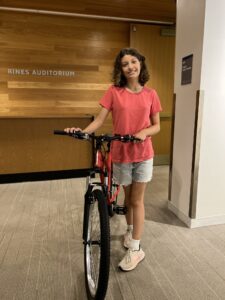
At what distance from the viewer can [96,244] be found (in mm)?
1568

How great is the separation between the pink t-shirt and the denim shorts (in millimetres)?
42

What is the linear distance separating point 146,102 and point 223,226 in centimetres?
155

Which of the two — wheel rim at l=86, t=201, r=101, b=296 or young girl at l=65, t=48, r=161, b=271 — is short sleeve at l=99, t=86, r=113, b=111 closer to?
young girl at l=65, t=48, r=161, b=271

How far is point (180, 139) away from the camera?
252 cm

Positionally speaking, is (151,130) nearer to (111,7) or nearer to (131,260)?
(131,260)

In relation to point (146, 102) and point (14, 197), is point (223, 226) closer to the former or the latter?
point (146, 102)

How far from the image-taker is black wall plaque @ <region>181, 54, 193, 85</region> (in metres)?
2.30

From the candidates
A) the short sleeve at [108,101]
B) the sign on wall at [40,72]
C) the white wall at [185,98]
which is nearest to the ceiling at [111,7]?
the sign on wall at [40,72]

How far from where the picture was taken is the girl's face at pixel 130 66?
64.1 inches

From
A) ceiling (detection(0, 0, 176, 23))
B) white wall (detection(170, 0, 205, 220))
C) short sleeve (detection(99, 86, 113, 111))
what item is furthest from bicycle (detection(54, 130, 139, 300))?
ceiling (detection(0, 0, 176, 23))

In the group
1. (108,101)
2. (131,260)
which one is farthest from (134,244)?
(108,101)

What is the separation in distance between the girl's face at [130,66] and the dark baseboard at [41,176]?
93.7 inches

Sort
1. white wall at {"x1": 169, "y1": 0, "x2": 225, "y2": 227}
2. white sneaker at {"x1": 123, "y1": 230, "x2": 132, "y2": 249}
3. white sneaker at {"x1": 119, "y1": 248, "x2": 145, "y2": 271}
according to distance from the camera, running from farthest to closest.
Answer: white wall at {"x1": 169, "y1": 0, "x2": 225, "y2": 227}, white sneaker at {"x1": 123, "y1": 230, "x2": 132, "y2": 249}, white sneaker at {"x1": 119, "y1": 248, "x2": 145, "y2": 271}

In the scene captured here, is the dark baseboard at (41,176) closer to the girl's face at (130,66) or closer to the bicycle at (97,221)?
the bicycle at (97,221)
